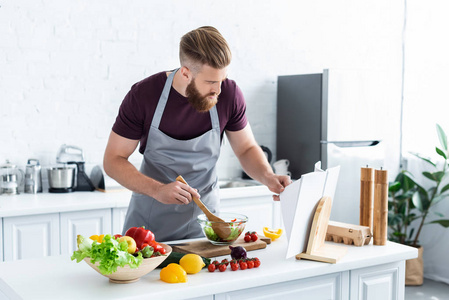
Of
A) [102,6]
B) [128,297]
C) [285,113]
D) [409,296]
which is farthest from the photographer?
[285,113]

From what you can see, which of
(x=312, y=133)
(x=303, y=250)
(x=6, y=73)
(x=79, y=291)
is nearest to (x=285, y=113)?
(x=312, y=133)

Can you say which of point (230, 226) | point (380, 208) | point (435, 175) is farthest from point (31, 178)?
point (435, 175)

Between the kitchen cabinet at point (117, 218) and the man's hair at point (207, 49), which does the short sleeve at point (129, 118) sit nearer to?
the man's hair at point (207, 49)

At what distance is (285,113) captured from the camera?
5.03m

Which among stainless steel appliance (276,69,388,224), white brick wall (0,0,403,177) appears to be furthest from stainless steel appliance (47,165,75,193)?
stainless steel appliance (276,69,388,224)

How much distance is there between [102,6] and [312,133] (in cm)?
198

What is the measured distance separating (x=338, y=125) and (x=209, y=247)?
8.39 ft

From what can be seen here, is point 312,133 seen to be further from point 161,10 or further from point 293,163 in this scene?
point 161,10

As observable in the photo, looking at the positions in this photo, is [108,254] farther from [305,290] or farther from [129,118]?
[129,118]

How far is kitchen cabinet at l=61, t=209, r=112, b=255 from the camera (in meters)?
3.56

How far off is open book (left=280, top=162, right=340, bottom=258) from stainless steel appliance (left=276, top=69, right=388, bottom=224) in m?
2.33

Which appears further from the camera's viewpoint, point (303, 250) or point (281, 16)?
point (281, 16)

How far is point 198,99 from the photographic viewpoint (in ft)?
8.66

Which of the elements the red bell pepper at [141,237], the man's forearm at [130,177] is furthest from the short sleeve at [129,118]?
the red bell pepper at [141,237]
